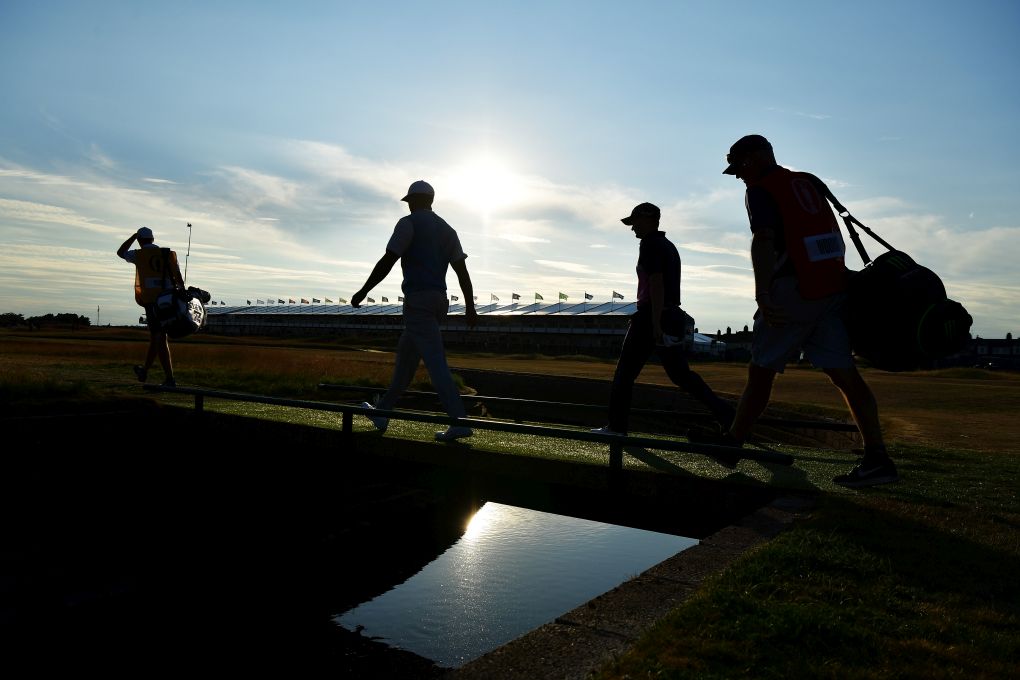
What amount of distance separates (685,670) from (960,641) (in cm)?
98

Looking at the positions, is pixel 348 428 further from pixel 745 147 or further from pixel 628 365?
pixel 745 147

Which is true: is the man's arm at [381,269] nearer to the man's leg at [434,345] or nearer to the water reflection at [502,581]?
the man's leg at [434,345]

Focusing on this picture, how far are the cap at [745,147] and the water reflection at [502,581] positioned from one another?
8.05ft

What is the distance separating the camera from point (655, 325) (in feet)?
19.3

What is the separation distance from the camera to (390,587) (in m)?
3.87

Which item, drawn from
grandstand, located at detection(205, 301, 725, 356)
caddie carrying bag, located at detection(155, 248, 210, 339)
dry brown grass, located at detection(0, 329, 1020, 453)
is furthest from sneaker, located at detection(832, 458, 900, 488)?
grandstand, located at detection(205, 301, 725, 356)

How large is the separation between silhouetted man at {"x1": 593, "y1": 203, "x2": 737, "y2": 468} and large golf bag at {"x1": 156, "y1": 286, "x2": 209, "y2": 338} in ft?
18.7

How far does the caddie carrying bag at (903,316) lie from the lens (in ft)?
13.9

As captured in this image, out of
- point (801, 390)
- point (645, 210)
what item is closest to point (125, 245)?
point (645, 210)

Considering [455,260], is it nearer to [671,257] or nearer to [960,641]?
[671,257]

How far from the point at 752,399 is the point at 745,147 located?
1.63 m

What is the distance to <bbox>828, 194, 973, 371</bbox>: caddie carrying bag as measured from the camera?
4230 millimetres

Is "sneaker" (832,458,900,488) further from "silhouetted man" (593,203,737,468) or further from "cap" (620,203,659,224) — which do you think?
"cap" (620,203,659,224)

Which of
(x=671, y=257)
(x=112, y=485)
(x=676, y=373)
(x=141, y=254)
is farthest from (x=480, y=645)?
(x=141, y=254)
